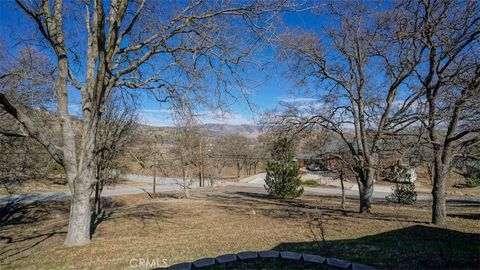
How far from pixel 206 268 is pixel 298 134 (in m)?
8.55

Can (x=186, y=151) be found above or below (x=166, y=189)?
above

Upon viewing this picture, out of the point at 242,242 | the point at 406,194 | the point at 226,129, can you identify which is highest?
the point at 226,129

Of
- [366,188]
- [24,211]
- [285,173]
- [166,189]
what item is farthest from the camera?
[166,189]

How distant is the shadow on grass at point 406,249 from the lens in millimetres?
3891

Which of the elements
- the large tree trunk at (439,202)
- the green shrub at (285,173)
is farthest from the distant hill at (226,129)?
the green shrub at (285,173)

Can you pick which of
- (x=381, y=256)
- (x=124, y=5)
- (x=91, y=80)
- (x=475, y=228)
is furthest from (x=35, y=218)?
(x=475, y=228)

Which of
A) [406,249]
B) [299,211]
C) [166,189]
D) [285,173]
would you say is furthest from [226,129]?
[166,189]

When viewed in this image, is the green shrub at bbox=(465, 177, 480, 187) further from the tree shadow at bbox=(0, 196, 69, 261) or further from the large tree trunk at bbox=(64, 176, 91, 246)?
the tree shadow at bbox=(0, 196, 69, 261)

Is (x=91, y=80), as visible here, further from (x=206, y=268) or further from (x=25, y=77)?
(x=206, y=268)

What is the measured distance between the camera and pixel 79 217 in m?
5.78

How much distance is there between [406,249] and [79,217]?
6.22 m

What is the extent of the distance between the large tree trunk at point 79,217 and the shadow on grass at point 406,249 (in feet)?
12.9

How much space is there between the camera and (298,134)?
11562 mm

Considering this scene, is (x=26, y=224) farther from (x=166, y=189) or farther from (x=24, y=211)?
(x=166, y=189)
